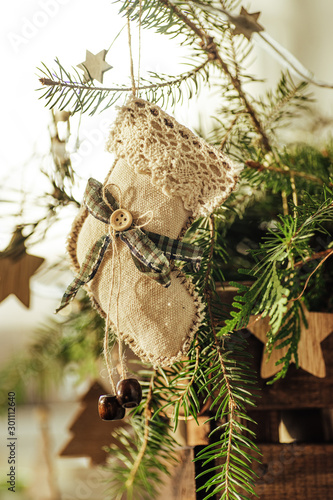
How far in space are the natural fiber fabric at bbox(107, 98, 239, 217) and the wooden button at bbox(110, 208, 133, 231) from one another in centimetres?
4

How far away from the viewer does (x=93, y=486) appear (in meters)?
0.97

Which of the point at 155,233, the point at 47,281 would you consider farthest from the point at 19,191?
the point at 155,233

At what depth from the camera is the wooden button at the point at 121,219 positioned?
1.22ft

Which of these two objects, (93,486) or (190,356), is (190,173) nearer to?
(190,356)

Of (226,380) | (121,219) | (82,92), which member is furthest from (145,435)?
(82,92)

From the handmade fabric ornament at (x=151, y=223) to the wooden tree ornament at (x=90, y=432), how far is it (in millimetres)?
395

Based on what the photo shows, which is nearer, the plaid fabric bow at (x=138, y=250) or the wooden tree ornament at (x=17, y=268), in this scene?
the plaid fabric bow at (x=138, y=250)

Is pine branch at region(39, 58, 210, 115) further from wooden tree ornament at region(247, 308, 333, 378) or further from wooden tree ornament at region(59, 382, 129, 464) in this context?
wooden tree ornament at region(59, 382, 129, 464)

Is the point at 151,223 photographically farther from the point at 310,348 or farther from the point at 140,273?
the point at 310,348

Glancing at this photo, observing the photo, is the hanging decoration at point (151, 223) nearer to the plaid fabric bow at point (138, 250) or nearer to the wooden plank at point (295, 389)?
the plaid fabric bow at point (138, 250)

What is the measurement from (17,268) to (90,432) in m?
0.36

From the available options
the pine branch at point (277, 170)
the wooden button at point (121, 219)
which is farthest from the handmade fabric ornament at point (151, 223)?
the pine branch at point (277, 170)

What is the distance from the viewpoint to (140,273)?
376 millimetres

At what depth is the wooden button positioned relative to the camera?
37 centimetres
